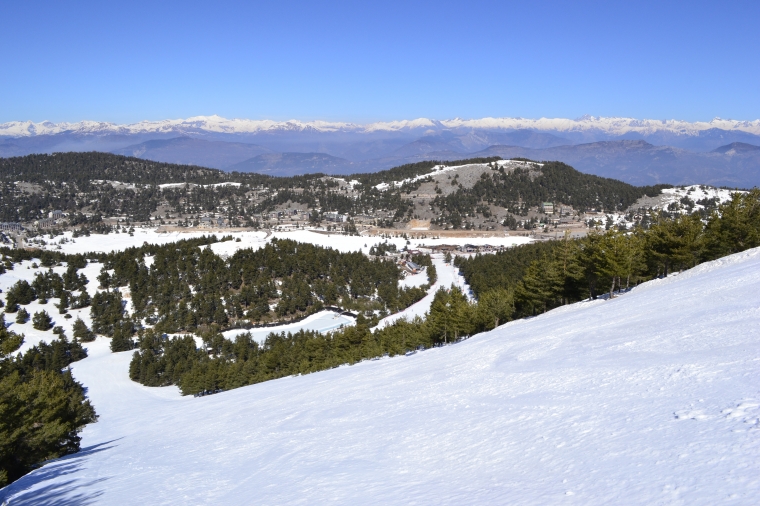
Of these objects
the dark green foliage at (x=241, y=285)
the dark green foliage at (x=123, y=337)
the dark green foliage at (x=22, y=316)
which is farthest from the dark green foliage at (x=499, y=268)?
the dark green foliage at (x=22, y=316)

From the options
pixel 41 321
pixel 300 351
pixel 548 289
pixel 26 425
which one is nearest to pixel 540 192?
pixel 548 289

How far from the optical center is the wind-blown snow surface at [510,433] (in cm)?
699

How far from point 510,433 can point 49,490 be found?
13.1 metres

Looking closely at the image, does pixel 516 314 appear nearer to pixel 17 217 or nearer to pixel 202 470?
pixel 202 470

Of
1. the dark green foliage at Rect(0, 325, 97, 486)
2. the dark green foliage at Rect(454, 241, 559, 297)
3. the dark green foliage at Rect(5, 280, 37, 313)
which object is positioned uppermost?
the dark green foliage at Rect(0, 325, 97, 486)

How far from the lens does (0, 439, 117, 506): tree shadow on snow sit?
12.0 m

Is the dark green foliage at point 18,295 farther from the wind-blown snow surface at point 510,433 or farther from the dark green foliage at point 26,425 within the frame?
the wind-blown snow surface at point 510,433

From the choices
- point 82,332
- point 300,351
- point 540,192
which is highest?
point 540,192

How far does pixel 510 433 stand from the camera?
32.4ft

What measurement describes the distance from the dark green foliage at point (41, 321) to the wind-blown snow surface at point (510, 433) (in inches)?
2146

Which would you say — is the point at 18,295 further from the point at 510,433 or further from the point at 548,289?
the point at 510,433

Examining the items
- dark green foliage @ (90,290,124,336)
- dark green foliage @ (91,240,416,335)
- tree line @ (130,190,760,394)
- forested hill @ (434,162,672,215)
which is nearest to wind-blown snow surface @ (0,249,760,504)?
tree line @ (130,190,760,394)

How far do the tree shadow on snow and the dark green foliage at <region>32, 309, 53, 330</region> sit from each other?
59177 mm

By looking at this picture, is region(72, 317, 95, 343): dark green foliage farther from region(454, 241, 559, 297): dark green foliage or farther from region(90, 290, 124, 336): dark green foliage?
region(454, 241, 559, 297): dark green foliage
